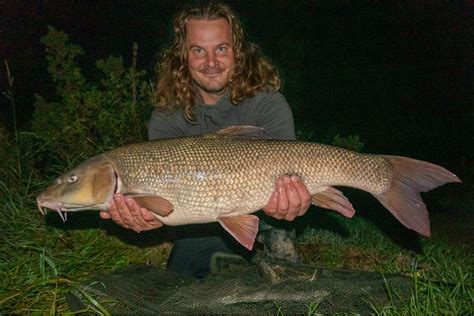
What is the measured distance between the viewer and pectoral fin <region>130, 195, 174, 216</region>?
2625 mm

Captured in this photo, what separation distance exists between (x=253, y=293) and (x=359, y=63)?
981 cm

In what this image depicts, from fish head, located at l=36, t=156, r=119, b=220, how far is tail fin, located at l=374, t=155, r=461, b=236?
1.37m

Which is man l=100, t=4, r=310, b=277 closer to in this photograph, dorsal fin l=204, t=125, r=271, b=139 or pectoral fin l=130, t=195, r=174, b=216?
dorsal fin l=204, t=125, r=271, b=139

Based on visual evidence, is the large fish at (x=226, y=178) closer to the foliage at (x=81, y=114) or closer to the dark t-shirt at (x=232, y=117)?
the dark t-shirt at (x=232, y=117)

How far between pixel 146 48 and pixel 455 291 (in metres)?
11.4

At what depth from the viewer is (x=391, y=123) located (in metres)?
9.54

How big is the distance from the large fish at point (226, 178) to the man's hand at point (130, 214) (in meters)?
0.04

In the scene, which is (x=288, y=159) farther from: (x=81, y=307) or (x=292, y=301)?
(x=81, y=307)

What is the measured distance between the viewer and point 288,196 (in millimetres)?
2662

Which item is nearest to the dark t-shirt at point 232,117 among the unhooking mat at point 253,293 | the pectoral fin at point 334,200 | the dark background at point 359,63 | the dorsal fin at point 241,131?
the dorsal fin at point 241,131

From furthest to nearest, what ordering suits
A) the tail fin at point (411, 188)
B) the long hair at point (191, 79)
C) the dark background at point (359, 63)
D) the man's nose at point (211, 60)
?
the dark background at point (359, 63) → the long hair at point (191, 79) → the man's nose at point (211, 60) → the tail fin at point (411, 188)

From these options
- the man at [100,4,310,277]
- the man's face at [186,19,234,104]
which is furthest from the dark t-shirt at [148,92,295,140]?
the man's face at [186,19,234,104]

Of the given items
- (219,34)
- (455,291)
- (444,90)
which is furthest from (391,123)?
(455,291)

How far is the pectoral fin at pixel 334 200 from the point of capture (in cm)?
273
